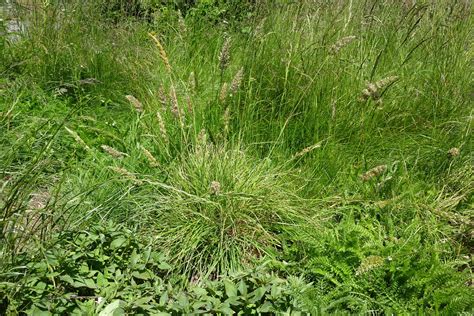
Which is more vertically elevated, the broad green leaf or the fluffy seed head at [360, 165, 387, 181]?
the fluffy seed head at [360, 165, 387, 181]

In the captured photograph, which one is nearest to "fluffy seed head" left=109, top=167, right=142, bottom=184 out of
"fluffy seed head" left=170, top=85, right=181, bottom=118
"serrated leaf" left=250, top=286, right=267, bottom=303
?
"fluffy seed head" left=170, top=85, right=181, bottom=118

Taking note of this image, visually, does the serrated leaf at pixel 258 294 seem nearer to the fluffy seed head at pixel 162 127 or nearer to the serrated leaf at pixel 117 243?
the serrated leaf at pixel 117 243

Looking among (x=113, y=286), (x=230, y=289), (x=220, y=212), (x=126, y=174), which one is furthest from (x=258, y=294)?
(x=126, y=174)

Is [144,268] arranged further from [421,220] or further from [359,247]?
[421,220]

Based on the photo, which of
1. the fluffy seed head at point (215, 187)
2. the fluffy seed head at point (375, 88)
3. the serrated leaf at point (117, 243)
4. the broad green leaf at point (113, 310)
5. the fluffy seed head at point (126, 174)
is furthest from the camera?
the fluffy seed head at point (375, 88)

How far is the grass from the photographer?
233 cm

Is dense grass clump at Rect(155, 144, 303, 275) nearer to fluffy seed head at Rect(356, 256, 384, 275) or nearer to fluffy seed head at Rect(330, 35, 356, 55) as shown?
fluffy seed head at Rect(356, 256, 384, 275)

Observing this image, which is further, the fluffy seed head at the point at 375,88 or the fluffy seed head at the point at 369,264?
the fluffy seed head at the point at 375,88

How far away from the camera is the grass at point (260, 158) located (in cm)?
233

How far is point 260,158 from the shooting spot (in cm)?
327

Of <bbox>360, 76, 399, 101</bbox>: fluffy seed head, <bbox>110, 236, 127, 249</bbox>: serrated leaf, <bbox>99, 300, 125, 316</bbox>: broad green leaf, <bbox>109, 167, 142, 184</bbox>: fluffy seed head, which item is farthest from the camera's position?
<bbox>360, 76, 399, 101</bbox>: fluffy seed head

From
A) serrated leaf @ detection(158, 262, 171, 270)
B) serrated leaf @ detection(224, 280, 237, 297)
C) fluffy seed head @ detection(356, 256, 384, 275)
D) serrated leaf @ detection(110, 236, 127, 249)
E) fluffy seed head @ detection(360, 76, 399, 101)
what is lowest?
fluffy seed head @ detection(356, 256, 384, 275)

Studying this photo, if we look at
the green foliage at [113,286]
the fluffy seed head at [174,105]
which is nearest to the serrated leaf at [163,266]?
the green foliage at [113,286]

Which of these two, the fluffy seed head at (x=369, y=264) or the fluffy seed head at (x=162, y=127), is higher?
the fluffy seed head at (x=162, y=127)
